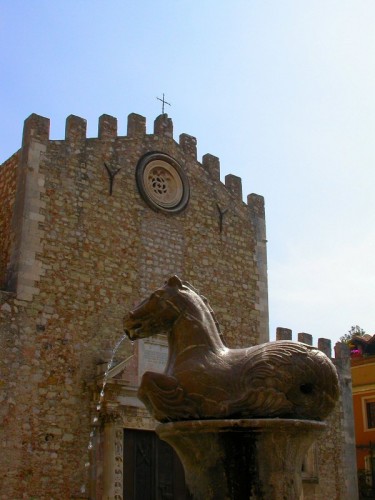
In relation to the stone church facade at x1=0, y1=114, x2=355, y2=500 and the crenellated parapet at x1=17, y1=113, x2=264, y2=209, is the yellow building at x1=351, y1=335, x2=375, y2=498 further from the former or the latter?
the crenellated parapet at x1=17, y1=113, x2=264, y2=209

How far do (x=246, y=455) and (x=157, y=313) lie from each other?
140 cm

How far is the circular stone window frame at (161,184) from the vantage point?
15.4 meters

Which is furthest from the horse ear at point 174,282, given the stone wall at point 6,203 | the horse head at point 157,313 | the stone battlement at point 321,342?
the stone battlement at point 321,342

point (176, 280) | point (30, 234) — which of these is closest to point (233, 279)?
point (30, 234)

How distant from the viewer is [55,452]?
12375 mm

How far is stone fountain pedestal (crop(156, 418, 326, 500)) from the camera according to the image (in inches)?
205

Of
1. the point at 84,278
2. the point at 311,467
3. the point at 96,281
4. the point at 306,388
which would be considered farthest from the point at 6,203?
the point at 306,388

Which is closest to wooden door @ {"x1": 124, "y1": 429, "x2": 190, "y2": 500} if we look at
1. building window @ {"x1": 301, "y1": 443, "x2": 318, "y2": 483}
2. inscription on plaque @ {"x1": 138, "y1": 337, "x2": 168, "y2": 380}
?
inscription on plaque @ {"x1": 138, "y1": 337, "x2": 168, "y2": 380}

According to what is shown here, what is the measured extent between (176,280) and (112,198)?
29.4 ft

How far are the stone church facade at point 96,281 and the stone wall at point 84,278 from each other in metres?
0.02

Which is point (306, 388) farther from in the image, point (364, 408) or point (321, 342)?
point (364, 408)

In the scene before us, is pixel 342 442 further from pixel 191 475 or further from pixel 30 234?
pixel 191 475

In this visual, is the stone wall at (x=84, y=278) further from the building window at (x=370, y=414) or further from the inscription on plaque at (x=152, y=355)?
the building window at (x=370, y=414)

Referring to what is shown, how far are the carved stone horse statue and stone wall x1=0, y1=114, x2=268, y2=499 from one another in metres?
7.18
